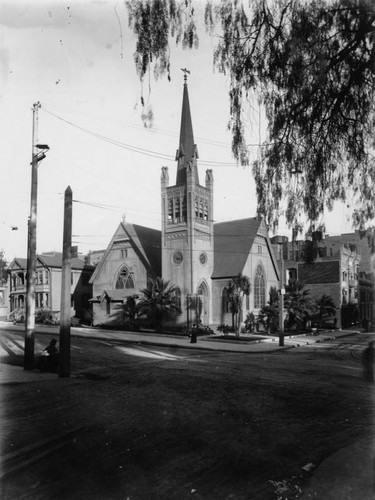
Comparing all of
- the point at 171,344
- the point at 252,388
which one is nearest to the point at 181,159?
the point at 171,344

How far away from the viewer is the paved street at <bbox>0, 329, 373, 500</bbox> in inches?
219

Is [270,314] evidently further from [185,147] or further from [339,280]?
[185,147]

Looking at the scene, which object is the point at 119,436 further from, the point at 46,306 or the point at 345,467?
the point at 46,306

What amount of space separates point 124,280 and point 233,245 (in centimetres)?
1081

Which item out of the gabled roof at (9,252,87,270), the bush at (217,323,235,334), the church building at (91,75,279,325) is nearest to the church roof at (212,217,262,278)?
the church building at (91,75,279,325)

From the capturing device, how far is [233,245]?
132 feet

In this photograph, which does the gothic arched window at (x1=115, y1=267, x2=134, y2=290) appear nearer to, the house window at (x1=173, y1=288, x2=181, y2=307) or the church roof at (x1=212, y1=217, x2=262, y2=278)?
the house window at (x1=173, y1=288, x2=181, y2=307)

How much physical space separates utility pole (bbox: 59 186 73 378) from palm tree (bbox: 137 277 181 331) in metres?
19.6

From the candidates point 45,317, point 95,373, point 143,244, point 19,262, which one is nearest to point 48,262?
point 19,262

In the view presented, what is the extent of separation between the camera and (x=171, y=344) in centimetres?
2600

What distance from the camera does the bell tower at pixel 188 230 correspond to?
35594 mm

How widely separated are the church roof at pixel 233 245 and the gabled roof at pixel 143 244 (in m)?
5.50

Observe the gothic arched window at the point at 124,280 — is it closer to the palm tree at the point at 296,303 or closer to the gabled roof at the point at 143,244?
the gabled roof at the point at 143,244

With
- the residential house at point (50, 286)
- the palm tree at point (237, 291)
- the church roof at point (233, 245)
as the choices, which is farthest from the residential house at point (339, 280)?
the residential house at point (50, 286)
